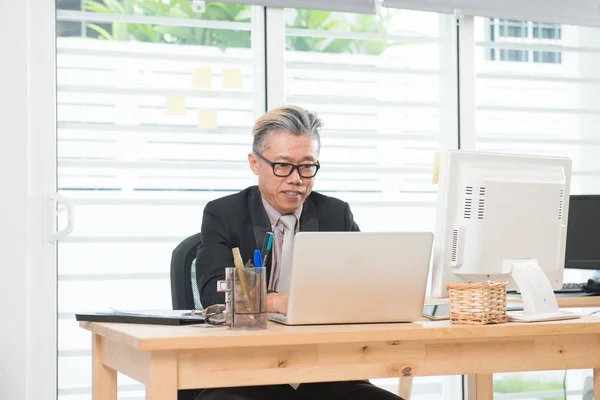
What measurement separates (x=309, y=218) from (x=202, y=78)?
3.68 feet

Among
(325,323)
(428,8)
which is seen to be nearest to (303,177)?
(325,323)

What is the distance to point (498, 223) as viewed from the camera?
209cm

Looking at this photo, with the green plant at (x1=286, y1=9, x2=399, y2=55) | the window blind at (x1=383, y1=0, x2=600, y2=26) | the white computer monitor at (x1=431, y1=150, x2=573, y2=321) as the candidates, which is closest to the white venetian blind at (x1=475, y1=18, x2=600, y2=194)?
the window blind at (x1=383, y1=0, x2=600, y2=26)

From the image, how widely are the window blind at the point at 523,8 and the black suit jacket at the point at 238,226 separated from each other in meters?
1.29

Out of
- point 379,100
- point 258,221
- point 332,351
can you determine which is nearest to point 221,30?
point 379,100

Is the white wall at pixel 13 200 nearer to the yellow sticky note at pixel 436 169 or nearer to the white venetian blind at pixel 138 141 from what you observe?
the white venetian blind at pixel 138 141

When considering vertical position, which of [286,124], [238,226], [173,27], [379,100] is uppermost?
[173,27]

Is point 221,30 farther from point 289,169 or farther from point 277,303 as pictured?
point 277,303

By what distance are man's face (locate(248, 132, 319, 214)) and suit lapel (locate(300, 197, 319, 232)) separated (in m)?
0.06

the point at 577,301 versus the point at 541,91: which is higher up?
the point at 541,91

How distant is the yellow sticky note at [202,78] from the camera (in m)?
3.39

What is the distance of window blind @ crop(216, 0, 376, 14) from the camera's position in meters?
3.40

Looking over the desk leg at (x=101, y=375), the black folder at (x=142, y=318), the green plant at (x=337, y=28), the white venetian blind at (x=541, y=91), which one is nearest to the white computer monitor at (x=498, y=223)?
the black folder at (x=142, y=318)

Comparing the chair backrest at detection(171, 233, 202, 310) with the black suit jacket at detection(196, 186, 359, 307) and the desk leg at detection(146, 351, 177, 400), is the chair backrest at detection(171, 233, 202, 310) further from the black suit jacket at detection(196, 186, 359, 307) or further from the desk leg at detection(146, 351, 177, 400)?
the desk leg at detection(146, 351, 177, 400)
